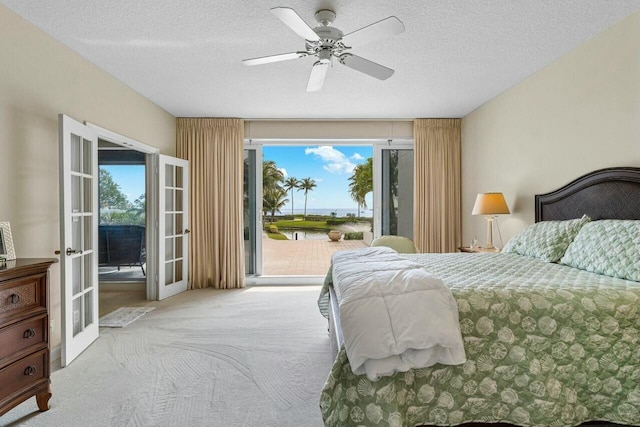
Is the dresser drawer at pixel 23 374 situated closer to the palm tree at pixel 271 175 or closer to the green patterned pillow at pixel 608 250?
the green patterned pillow at pixel 608 250

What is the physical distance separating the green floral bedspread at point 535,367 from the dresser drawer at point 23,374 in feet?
5.47

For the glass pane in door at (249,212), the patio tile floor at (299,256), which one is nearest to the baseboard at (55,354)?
the glass pane in door at (249,212)

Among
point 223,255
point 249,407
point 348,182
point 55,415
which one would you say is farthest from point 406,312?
point 348,182

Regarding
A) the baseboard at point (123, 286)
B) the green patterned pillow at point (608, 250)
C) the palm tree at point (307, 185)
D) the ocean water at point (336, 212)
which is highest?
the palm tree at point (307, 185)

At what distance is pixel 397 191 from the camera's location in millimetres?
5531

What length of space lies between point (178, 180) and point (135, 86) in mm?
1492

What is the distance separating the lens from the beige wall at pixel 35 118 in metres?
2.38

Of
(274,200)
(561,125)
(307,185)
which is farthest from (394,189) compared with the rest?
(274,200)

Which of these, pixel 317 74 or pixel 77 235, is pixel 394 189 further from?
pixel 77 235

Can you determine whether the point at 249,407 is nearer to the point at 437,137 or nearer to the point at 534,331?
the point at 534,331

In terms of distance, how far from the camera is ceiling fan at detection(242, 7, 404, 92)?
2059mm

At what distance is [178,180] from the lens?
5070mm

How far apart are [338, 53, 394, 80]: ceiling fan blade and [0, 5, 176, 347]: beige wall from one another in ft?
7.25

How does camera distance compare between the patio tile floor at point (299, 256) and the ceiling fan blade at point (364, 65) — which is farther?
the patio tile floor at point (299, 256)
